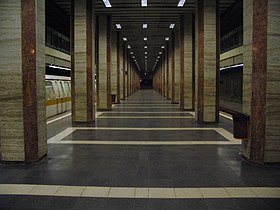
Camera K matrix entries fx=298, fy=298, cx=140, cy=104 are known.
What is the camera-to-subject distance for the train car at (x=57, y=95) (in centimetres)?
1575

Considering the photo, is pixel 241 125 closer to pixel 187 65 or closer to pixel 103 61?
pixel 187 65

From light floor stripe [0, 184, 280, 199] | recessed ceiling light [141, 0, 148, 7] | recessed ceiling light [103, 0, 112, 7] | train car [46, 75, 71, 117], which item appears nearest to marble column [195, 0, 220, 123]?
recessed ceiling light [141, 0, 148, 7]

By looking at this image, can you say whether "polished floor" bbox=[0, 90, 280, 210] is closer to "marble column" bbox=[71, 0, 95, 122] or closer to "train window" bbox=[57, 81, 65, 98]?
"marble column" bbox=[71, 0, 95, 122]

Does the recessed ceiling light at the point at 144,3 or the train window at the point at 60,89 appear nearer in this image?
the recessed ceiling light at the point at 144,3

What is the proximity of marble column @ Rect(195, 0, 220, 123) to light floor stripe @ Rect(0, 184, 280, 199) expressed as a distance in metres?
8.32

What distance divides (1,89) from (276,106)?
5.92 m

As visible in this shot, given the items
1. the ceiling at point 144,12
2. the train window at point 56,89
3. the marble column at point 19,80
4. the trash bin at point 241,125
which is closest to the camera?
the marble column at point 19,80

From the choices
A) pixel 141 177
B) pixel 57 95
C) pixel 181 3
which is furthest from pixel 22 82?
pixel 57 95

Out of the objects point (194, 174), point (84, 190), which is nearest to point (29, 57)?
point (84, 190)

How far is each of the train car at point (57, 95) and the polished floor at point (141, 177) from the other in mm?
6911

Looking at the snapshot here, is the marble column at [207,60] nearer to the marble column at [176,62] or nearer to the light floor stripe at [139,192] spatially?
the light floor stripe at [139,192]

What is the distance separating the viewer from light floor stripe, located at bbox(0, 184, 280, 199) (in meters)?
4.62

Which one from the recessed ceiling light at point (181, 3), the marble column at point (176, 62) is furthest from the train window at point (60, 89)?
the marble column at point (176, 62)

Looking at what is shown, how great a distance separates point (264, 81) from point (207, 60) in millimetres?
6729
